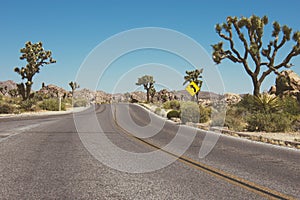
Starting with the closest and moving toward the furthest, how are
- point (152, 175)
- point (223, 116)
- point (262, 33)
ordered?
point (152, 175) < point (223, 116) < point (262, 33)

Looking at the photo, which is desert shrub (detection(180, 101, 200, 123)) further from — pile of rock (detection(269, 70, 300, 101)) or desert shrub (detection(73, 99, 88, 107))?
desert shrub (detection(73, 99, 88, 107))

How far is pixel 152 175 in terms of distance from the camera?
6.46 m

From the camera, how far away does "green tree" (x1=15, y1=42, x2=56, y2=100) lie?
38375 mm

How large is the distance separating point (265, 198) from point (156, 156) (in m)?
4.13

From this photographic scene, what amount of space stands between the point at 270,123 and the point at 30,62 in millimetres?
31539

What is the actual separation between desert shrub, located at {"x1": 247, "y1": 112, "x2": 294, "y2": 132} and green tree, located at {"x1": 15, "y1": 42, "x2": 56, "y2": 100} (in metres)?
29.6

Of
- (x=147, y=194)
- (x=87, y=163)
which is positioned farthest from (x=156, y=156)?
(x=147, y=194)

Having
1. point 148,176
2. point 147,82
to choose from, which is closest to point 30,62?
point 148,176

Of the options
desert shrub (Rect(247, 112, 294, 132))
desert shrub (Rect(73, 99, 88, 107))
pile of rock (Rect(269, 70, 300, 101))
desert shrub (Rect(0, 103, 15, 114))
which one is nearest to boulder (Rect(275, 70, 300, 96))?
pile of rock (Rect(269, 70, 300, 101))

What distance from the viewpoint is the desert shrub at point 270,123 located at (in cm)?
1716

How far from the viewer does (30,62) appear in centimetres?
3903

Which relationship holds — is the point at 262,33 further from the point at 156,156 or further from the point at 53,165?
the point at 53,165

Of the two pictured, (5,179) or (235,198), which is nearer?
(235,198)

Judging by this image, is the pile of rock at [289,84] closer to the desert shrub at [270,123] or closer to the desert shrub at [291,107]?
the desert shrub at [291,107]
